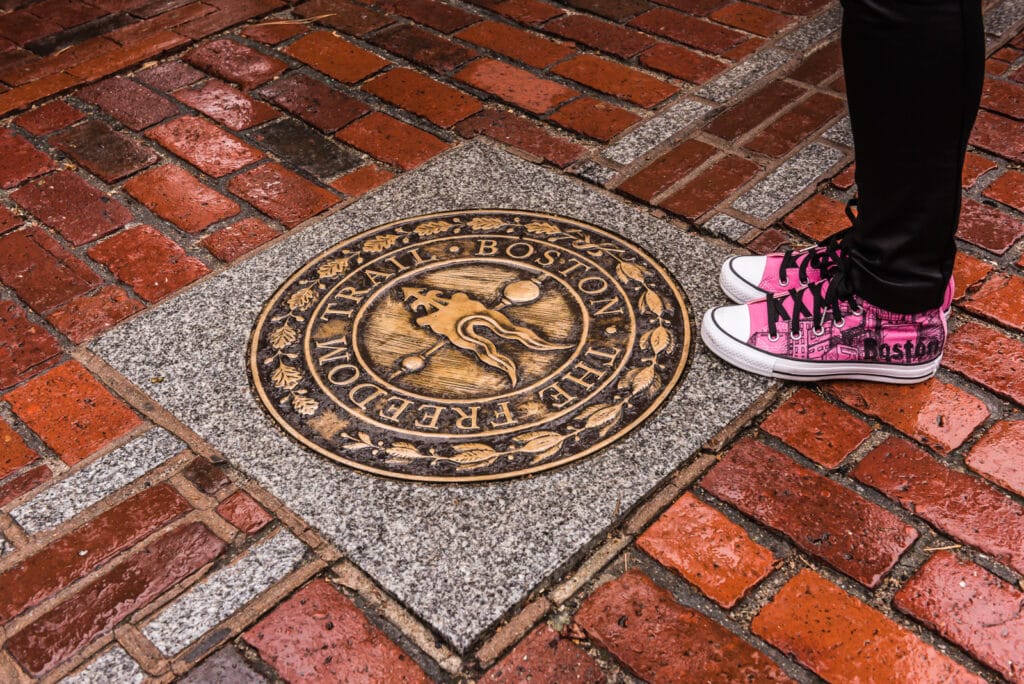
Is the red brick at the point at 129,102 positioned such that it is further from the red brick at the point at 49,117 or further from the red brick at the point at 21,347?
the red brick at the point at 21,347

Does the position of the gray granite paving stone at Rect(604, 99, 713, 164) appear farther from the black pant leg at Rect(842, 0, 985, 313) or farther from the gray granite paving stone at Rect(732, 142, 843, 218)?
the black pant leg at Rect(842, 0, 985, 313)

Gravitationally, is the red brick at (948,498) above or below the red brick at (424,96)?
below

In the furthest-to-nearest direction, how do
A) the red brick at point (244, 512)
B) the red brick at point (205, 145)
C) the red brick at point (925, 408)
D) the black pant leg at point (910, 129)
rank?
the red brick at point (205, 145) → the red brick at point (925, 408) → the red brick at point (244, 512) → the black pant leg at point (910, 129)

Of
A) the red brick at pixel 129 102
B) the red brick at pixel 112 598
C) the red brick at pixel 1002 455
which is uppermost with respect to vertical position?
the red brick at pixel 129 102

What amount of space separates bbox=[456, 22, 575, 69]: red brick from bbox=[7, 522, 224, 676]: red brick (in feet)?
6.03

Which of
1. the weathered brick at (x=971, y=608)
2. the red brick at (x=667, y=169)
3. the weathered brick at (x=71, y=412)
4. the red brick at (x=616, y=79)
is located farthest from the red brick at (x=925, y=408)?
the weathered brick at (x=71, y=412)

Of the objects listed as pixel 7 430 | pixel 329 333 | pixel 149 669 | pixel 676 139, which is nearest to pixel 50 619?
pixel 149 669

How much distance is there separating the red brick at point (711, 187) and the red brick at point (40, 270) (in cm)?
A: 138

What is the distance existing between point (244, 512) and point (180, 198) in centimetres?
109

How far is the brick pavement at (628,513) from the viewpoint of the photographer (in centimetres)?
144

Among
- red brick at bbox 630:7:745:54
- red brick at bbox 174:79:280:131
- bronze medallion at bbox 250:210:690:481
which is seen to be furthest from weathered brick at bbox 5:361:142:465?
red brick at bbox 630:7:745:54

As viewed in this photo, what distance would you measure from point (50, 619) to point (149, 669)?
211 millimetres

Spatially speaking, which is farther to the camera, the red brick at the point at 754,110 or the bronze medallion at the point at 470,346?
the red brick at the point at 754,110

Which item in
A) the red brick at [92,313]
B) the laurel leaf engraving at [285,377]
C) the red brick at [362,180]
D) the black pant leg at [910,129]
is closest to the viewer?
the black pant leg at [910,129]
